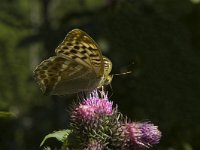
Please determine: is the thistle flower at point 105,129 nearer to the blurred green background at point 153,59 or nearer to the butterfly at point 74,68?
the butterfly at point 74,68

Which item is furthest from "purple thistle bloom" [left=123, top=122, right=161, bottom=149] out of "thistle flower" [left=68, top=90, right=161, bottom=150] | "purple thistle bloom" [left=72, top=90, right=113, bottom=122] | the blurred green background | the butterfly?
the blurred green background

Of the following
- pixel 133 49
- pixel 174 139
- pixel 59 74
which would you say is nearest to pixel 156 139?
pixel 59 74

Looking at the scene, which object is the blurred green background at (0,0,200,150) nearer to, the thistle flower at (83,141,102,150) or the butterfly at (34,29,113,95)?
the butterfly at (34,29,113,95)

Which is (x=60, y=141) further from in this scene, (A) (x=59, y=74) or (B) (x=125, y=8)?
(B) (x=125, y=8)

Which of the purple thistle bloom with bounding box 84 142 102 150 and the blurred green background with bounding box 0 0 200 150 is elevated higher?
the blurred green background with bounding box 0 0 200 150

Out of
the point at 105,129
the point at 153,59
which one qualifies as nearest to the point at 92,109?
the point at 105,129

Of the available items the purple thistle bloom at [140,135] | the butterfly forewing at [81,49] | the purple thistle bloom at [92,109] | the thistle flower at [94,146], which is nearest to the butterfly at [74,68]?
the butterfly forewing at [81,49]
